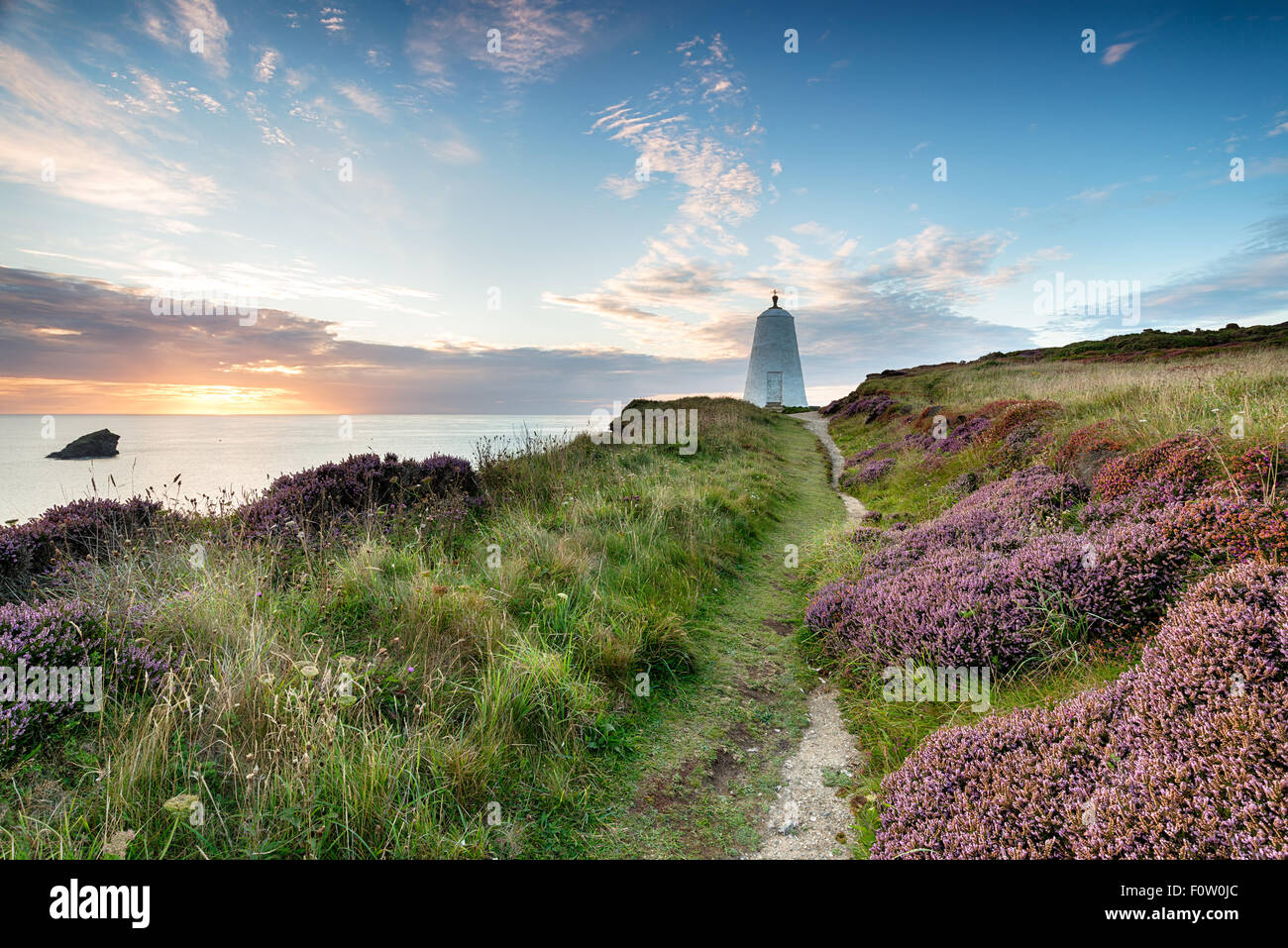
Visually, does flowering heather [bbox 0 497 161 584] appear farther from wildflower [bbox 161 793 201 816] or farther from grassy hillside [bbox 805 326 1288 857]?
grassy hillside [bbox 805 326 1288 857]

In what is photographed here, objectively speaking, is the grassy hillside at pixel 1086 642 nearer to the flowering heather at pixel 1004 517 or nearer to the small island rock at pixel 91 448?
the flowering heather at pixel 1004 517

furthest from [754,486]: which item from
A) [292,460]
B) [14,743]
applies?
[14,743]

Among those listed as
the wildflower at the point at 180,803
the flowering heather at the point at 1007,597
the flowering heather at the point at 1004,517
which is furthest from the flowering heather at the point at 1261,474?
the wildflower at the point at 180,803

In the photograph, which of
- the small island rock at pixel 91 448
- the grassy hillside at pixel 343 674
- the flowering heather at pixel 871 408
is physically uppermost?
the flowering heather at pixel 871 408

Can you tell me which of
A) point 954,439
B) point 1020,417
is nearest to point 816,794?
point 1020,417

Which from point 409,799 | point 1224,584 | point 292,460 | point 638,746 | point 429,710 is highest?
point 292,460

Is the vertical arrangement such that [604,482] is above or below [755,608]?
above
